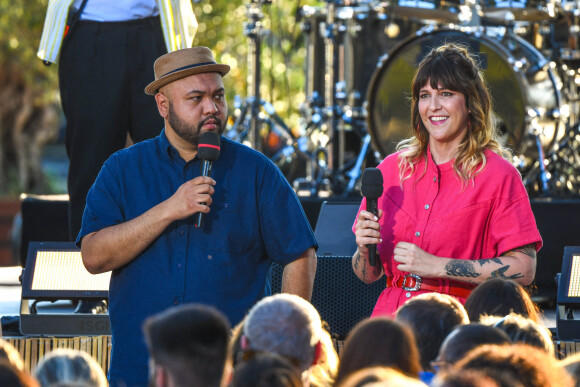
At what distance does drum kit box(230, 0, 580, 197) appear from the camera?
7059mm

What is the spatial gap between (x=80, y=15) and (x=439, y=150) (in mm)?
1972

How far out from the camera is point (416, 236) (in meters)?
4.27

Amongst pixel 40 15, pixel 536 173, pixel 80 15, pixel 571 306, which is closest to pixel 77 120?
pixel 80 15

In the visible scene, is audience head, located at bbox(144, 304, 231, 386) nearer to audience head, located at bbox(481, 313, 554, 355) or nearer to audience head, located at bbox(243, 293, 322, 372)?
audience head, located at bbox(243, 293, 322, 372)

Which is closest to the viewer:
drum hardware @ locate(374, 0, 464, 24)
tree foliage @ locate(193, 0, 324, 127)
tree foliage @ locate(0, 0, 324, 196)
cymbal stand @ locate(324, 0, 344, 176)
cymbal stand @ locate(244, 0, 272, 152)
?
drum hardware @ locate(374, 0, 464, 24)

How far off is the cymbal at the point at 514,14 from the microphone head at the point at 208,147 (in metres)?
4.42

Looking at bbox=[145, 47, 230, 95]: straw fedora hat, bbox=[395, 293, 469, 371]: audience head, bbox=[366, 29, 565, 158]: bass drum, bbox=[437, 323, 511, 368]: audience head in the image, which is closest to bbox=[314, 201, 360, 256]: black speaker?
bbox=[366, 29, 565, 158]: bass drum

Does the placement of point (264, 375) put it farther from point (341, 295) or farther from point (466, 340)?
point (341, 295)

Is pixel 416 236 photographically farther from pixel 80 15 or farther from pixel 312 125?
pixel 312 125

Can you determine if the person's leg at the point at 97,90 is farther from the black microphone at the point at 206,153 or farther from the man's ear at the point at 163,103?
the black microphone at the point at 206,153

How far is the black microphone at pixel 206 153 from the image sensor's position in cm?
397

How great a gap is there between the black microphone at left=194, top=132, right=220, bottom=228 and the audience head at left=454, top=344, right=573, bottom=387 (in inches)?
63.6

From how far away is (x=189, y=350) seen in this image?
2.54m

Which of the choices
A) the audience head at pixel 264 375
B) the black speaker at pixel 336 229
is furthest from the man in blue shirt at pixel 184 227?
the audience head at pixel 264 375
